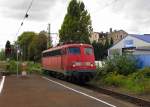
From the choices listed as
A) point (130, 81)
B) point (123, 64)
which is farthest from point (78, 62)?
point (130, 81)

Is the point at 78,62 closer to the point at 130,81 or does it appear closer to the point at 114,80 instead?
the point at 114,80

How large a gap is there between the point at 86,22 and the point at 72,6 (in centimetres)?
306

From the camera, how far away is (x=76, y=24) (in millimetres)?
60844

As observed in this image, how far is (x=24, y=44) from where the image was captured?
145 meters

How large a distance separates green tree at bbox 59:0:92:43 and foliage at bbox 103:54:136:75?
2526 centimetres

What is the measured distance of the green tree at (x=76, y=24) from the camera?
6100 cm

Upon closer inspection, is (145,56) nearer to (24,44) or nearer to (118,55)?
(118,55)

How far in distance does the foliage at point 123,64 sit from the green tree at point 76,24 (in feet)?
82.9

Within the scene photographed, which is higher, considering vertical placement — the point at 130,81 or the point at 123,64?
the point at 123,64

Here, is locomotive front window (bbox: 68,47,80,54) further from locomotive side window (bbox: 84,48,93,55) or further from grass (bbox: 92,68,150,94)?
grass (bbox: 92,68,150,94)

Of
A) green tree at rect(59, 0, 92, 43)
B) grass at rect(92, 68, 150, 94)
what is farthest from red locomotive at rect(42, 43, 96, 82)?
green tree at rect(59, 0, 92, 43)

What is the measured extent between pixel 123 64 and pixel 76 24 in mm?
27362

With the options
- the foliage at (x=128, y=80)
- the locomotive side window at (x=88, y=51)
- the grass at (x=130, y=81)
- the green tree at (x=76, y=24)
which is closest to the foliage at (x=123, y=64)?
the foliage at (x=128, y=80)

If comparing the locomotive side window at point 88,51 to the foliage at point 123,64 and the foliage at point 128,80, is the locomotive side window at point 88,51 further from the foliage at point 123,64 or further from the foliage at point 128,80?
the foliage at point 128,80
